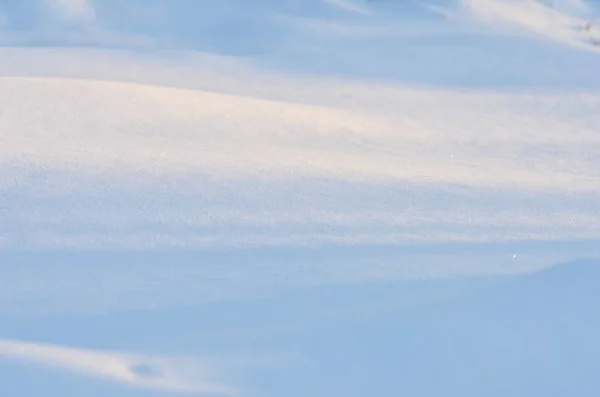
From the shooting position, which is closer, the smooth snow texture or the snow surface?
the smooth snow texture

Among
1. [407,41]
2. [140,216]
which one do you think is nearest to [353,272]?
[140,216]

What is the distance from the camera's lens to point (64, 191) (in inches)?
121

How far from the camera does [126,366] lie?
90.7 inches

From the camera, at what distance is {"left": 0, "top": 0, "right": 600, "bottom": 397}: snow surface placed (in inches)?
93.4

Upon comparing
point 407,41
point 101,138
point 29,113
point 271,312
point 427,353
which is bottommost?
point 427,353

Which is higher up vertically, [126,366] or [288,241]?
[288,241]

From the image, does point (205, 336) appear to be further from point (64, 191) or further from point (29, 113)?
point (29, 113)

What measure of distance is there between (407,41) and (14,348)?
15.1ft

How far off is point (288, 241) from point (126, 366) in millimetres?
736

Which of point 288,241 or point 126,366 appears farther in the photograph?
point 288,241

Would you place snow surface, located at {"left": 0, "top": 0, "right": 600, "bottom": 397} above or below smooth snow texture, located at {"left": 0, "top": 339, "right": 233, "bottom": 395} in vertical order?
above

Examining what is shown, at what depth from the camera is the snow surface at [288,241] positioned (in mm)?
2371

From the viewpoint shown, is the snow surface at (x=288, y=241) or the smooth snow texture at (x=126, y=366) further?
the snow surface at (x=288, y=241)

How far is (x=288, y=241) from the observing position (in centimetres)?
288
